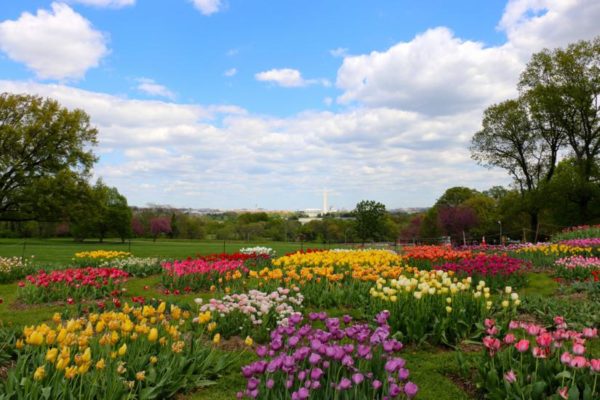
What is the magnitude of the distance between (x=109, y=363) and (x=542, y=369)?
4126 millimetres

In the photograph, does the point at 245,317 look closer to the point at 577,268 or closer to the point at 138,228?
the point at 577,268

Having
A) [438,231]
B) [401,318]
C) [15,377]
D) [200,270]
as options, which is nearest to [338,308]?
[401,318]

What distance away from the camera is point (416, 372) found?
18.4 ft

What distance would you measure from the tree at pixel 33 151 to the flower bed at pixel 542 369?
113ft

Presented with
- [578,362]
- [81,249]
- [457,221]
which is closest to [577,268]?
[578,362]

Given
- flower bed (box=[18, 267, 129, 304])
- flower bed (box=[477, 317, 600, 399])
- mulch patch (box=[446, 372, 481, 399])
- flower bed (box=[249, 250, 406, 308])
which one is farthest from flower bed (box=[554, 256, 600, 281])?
flower bed (box=[18, 267, 129, 304])

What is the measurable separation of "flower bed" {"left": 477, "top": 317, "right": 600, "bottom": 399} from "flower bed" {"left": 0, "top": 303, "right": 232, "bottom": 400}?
3110mm

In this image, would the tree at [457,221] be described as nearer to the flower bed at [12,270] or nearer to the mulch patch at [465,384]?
the flower bed at [12,270]

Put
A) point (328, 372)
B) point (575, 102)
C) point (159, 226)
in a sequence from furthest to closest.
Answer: point (159, 226) < point (575, 102) < point (328, 372)

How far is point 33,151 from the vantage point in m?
34.6

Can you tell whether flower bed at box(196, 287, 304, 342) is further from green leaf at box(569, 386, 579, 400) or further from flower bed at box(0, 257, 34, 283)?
flower bed at box(0, 257, 34, 283)

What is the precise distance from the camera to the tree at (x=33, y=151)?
108ft

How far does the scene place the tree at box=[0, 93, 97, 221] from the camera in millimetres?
32906

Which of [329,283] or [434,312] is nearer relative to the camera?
[434,312]
